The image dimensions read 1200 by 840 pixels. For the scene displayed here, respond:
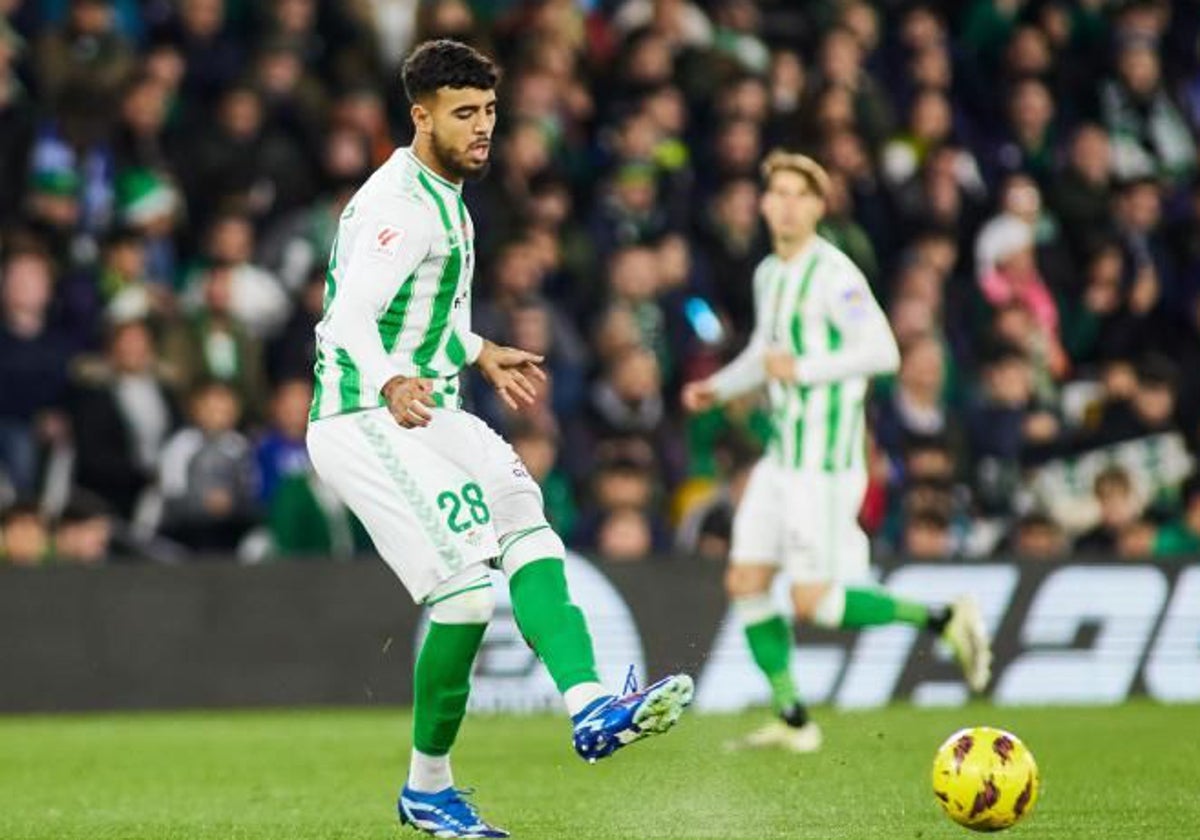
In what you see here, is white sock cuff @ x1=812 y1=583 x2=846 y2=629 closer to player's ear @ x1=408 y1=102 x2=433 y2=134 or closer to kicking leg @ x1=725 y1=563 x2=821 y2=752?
kicking leg @ x1=725 y1=563 x2=821 y2=752

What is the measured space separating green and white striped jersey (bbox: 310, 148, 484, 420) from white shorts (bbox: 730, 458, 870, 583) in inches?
160

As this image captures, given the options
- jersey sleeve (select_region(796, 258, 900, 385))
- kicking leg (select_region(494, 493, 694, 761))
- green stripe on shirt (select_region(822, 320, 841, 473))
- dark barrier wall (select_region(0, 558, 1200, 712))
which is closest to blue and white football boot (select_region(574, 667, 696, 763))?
kicking leg (select_region(494, 493, 694, 761))

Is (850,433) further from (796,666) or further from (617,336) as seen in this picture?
(617,336)

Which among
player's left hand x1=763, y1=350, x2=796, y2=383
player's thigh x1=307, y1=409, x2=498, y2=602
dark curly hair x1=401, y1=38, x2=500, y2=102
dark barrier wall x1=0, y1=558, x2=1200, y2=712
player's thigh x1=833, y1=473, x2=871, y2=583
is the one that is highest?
dark curly hair x1=401, y1=38, x2=500, y2=102

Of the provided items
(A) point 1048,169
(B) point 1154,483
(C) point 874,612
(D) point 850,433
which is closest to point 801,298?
(D) point 850,433

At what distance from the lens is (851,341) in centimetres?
1194

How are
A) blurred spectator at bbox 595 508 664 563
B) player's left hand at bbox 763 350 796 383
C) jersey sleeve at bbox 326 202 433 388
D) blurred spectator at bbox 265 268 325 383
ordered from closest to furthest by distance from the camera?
jersey sleeve at bbox 326 202 433 388 → player's left hand at bbox 763 350 796 383 → blurred spectator at bbox 595 508 664 563 → blurred spectator at bbox 265 268 325 383

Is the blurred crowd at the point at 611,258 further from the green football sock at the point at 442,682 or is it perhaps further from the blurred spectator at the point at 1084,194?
the green football sock at the point at 442,682

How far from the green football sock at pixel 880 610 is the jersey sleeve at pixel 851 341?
107cm

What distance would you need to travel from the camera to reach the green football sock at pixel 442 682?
8117 mm

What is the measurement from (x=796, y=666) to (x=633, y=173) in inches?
146

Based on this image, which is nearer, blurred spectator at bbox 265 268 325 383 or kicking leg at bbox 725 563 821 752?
kicking leg at bbox 725 563 821 752

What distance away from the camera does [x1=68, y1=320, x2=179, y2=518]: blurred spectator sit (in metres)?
15.0

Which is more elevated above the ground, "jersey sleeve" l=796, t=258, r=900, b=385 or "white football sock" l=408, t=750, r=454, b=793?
"jersey sleeve" l=796, t=258, r=900, b=385
